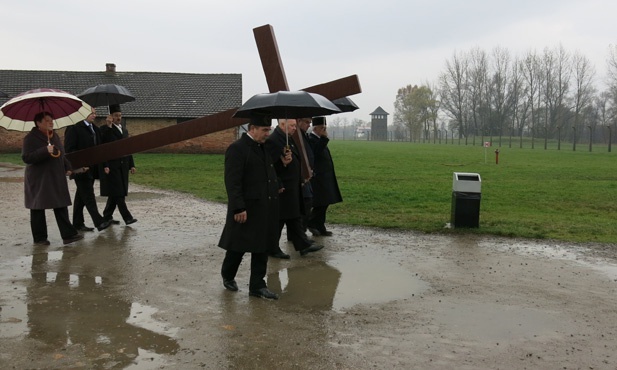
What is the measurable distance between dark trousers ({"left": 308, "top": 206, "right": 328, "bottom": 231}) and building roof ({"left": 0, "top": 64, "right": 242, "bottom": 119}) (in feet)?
94.0

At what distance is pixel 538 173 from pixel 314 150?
16457 mm

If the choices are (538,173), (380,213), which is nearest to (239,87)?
(538,173)

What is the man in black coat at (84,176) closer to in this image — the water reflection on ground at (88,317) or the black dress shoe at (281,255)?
the water reflection on ground at (88,317)

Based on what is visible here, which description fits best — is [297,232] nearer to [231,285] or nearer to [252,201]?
[231,285]

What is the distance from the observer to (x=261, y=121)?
5695mm

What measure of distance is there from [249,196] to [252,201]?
6 cm

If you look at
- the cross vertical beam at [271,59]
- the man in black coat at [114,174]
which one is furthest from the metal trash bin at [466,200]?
the man in black coat at [114,174]

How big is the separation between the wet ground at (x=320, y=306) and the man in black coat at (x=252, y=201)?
1.47 feet

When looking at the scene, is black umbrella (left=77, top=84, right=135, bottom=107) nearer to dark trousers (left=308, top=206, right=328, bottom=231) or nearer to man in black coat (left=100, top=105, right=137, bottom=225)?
man in black coat (left=100, top=105, right=137, bottom=225)

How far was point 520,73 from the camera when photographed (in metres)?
88.9

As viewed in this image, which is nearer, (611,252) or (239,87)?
(611,252)

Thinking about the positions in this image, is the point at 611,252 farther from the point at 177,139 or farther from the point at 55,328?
the point at 55,328

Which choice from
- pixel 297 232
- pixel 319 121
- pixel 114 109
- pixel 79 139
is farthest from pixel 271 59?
pixel 79 139

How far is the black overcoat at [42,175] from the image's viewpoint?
7918 mm
